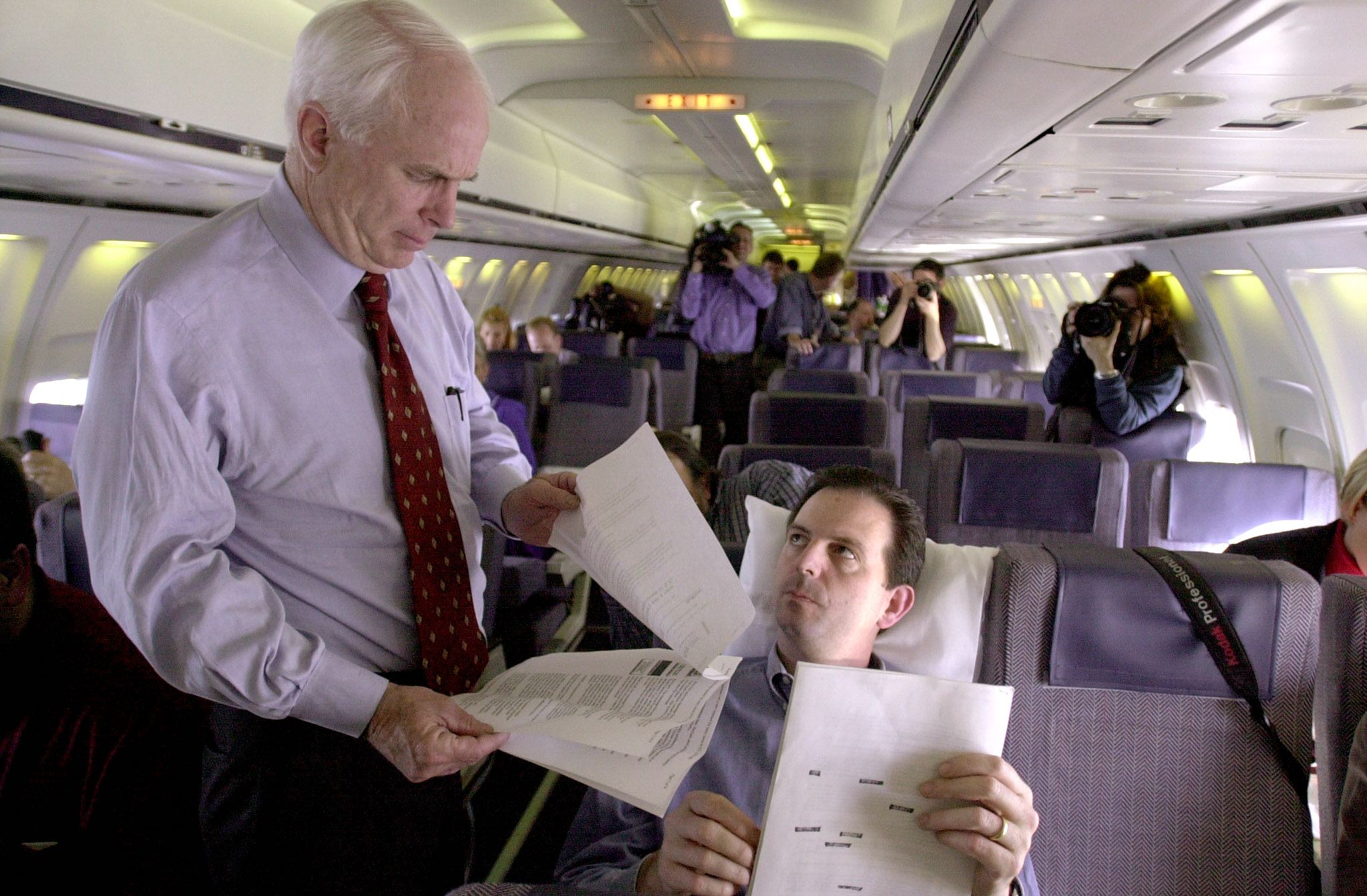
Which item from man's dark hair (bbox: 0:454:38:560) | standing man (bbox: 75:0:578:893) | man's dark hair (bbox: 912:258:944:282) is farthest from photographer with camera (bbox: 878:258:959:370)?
man's dark hair (bbox: 0:454:38:560)

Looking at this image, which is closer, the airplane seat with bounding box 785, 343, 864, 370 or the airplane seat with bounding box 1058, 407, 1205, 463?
the airplane seat with bounding box 1058, 407, 1205, 463

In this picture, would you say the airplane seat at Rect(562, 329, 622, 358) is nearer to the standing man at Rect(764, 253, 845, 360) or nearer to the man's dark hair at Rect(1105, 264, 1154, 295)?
the standing man at Rect(764, 253, 845, 360)

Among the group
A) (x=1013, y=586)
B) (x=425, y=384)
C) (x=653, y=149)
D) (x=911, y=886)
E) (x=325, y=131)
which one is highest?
(x=653, y=149)

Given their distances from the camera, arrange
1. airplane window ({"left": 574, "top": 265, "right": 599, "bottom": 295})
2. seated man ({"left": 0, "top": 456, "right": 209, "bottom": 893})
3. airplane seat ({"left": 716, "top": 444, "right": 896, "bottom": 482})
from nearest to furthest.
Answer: seated man ({"left": 0, "top": 456, "right": 209, "bottom": 893}), airplane seat ({"left": 716, "top": 444, "right": 896, "bottom": 482}), airplane window ({"left": 574, "top": 265, "right": 599, "bottom": 295})

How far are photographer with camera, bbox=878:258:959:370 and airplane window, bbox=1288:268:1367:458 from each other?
9.24 ft

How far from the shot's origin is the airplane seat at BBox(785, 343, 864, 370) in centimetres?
782

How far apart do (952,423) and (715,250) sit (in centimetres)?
357

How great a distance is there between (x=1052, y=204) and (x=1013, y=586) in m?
3.86

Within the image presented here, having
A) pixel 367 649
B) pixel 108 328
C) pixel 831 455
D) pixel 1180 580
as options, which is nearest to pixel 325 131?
pixel 108 328

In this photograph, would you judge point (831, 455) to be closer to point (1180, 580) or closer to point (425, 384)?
point (1180, 580)

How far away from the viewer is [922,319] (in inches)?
315

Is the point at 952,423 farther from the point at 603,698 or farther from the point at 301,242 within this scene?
the point at 301,242

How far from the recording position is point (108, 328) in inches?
53.4

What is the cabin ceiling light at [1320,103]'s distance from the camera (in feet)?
7.27
